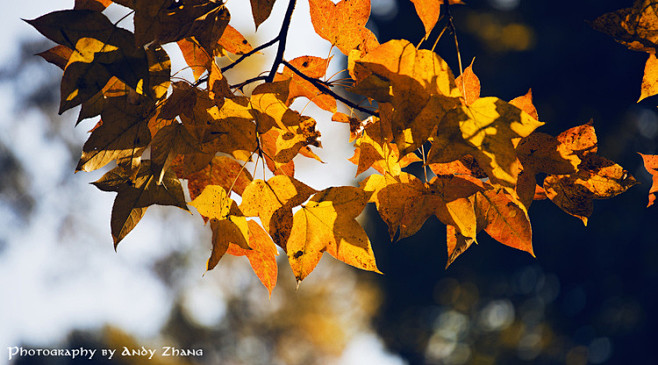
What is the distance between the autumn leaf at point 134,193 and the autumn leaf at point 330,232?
134 mm

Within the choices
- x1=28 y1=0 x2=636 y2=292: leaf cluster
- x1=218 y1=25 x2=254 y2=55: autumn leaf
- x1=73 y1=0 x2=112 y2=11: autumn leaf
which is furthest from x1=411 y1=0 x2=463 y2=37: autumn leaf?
x1=73 y1=0 x2=112 y2=11: autumn leaf

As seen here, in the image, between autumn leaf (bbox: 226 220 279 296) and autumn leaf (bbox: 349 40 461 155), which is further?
autumn leaf (bbox: 226 220 279 296)

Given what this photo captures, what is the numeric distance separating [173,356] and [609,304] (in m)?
6.39

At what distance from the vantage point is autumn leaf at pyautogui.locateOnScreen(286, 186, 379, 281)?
0.47 metres

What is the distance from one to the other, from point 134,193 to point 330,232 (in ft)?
0.73

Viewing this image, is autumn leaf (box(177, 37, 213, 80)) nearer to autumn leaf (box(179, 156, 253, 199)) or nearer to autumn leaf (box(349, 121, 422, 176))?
autumn leaf (box(179, 156, 253, 199))

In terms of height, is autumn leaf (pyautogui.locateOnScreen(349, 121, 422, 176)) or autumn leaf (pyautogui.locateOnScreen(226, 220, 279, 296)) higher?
autumn leaf (pyautogui.locateOnScreen(349, 121, 422, 176))

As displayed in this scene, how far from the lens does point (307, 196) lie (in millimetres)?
470

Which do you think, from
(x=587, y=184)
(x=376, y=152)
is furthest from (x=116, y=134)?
(x=587, y=184)

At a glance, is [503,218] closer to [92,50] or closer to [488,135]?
[488,135]

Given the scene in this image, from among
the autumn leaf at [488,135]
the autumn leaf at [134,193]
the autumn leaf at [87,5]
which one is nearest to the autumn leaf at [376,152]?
the autumn leaf at [488,135]

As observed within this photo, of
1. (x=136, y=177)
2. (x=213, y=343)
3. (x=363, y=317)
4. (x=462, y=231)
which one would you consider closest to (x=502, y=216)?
(x=462, y=231)

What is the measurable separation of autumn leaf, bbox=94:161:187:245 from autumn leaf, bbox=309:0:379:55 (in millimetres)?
265

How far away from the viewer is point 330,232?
1.61ft
